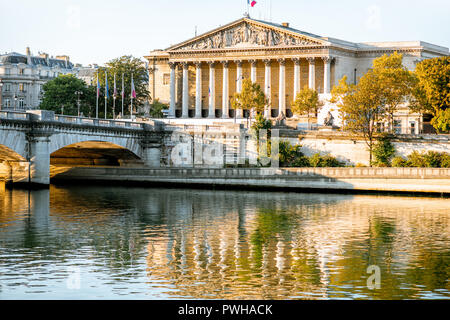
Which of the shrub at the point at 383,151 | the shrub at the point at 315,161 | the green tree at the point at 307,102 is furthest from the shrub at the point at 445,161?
the green tree at the point at 307,102

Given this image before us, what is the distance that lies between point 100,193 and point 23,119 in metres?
10.3

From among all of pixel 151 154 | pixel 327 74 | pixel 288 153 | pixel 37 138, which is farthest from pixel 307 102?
pixel 37 138

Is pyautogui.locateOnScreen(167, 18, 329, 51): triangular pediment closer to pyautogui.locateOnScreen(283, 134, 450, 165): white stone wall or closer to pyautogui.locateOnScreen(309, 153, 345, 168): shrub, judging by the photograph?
pyautogui.locateOnScreen(283, 134, 450, 165): white stone wall

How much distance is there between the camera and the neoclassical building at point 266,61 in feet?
436

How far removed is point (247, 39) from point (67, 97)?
105 feet

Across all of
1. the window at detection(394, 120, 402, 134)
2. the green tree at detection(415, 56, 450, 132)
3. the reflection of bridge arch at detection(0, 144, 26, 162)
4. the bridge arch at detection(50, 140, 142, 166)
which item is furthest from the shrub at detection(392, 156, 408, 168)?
the reflection of bridge arch at detection(0, 144, 26, 162)

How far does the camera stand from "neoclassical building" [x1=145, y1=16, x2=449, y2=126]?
133 metres

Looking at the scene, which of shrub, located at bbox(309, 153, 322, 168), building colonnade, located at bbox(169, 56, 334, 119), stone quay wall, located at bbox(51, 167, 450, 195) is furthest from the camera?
→ building colonnade, located at bbox(169, 56, 334, 119)

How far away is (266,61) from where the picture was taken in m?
136

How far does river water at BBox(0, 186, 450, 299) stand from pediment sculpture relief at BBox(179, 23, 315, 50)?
62.8m

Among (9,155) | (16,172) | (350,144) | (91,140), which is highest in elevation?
(91,140)

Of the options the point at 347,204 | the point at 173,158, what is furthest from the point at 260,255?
the point at 173,158

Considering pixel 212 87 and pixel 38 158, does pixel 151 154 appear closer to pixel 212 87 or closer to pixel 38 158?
pixel 38 158

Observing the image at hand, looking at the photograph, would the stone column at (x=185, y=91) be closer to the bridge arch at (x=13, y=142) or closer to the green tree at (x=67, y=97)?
the green tree at (x=67, y=97)
